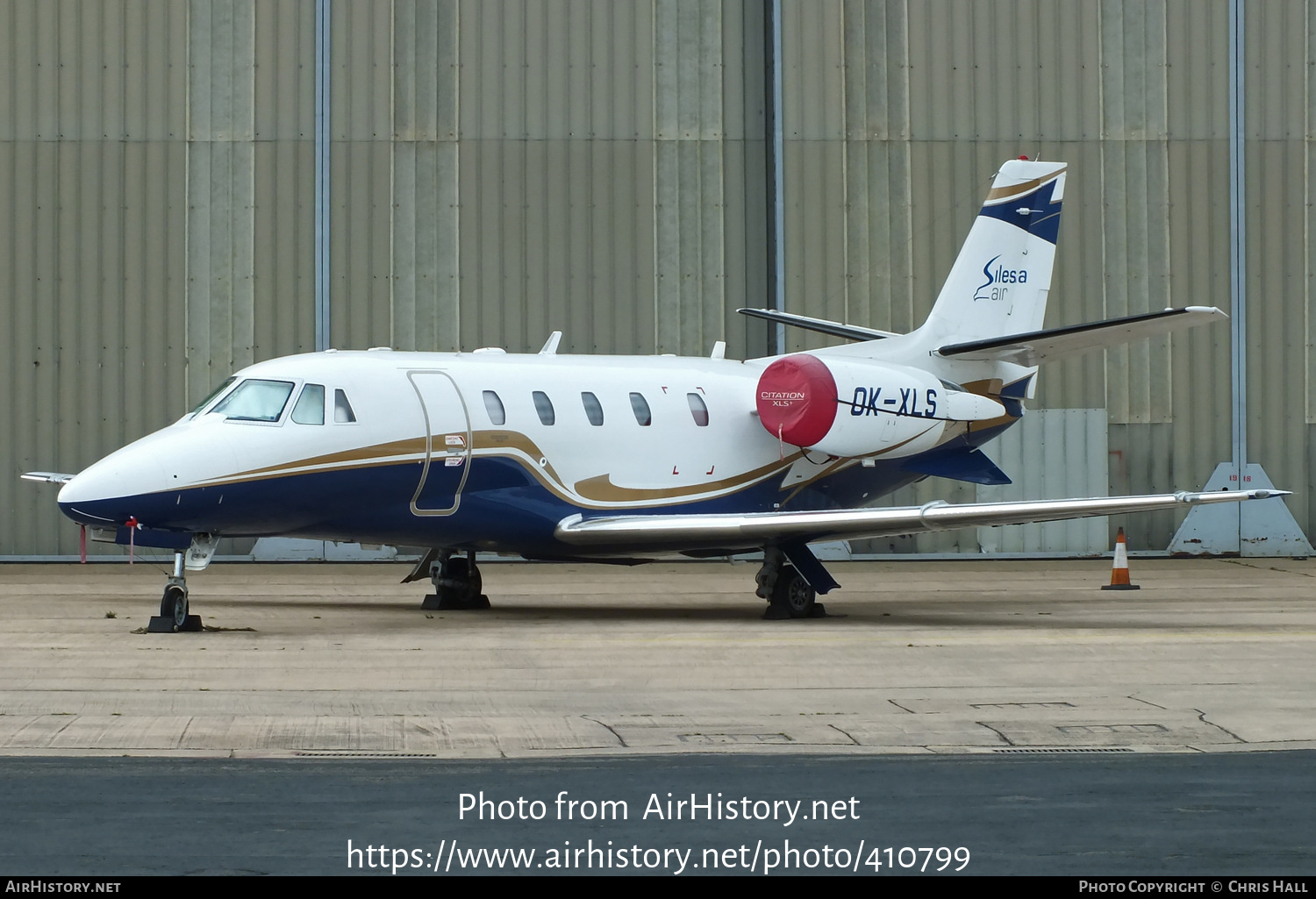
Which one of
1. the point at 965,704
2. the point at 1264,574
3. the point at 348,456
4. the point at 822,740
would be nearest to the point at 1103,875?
the point at 822,740

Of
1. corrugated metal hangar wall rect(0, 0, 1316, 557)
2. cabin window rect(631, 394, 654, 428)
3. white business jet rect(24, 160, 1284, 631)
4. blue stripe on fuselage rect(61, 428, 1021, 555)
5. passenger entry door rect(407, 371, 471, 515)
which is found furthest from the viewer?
corrugated metal hangar wall rect(0, 0, 1316, 557)

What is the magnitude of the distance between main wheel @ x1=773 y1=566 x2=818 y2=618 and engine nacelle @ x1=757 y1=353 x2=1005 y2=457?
206 cm

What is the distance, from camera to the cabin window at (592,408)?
1842 cm

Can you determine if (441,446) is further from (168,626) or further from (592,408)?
(168,626)

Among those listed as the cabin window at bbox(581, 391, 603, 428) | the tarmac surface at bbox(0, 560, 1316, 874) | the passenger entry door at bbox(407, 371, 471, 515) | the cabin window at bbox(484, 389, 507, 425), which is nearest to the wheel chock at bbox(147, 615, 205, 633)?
the tarmac surface at bbox(0, 560, 1316, 874)

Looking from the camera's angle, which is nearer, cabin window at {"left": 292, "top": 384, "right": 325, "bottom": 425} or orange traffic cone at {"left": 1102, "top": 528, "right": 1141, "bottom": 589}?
Result: cabin window at {"left": 292, "top": 384, "right": 325, "bottom": 425}

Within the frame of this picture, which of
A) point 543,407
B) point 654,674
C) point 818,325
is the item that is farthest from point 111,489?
point 818,325

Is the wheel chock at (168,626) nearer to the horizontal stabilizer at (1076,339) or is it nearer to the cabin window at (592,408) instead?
the cabin window at (592,408)

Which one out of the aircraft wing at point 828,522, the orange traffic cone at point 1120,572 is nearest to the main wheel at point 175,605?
the aircraft wing at point 828,522

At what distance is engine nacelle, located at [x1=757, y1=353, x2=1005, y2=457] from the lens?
19.0 meters

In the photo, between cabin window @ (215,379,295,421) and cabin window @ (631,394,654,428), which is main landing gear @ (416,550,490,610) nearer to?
cabin window @ (631,394,654,428)

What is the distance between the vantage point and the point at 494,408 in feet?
58.0

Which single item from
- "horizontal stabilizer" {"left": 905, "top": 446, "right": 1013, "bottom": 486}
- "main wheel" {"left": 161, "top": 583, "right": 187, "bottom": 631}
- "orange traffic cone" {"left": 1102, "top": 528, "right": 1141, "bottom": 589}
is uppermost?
"horizontal stabilizer" {"left": 905, "top": 446, "right": 1013, "bottom": 486}
